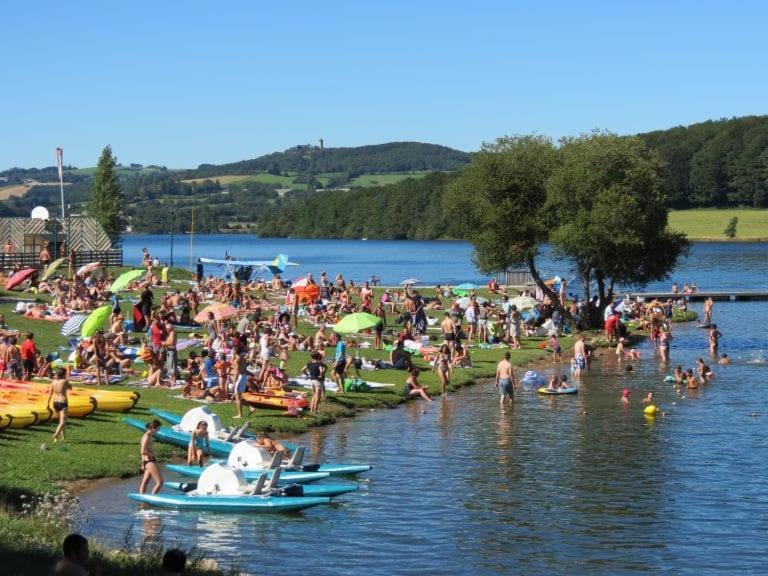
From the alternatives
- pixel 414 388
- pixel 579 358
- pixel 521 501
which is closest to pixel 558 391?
pixel 414 388

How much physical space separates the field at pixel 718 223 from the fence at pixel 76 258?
10966 centimetres

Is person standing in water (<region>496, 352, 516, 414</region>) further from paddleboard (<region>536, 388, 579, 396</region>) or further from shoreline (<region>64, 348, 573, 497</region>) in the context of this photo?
paddleboard (<region>536, 388, 579, 396</region>)

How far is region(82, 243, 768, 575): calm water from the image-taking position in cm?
1809

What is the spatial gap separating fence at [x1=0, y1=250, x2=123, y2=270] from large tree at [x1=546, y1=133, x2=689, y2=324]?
26322 mm

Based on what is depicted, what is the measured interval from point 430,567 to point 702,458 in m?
10.5

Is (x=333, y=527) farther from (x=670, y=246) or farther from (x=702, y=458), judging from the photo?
(x=670, y=246)

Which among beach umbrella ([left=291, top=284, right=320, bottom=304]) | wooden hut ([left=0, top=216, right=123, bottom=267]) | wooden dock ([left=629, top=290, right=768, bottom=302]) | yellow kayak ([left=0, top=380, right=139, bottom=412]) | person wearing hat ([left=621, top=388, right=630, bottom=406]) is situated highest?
wooden hut ([left=0, top=216, right=123, bottom=267])

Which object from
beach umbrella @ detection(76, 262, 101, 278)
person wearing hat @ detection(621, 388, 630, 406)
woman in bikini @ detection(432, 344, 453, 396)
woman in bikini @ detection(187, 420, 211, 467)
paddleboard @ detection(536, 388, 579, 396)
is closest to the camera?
woman in bikini @ detection(187, 420, 211, 467)

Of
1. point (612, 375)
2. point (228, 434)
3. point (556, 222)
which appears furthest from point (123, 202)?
point (228, 434)

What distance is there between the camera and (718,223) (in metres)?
172

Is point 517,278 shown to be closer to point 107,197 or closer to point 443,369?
point 107,197

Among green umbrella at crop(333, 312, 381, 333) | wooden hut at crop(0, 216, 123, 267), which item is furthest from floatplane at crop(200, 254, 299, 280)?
green umbrella at crop(333, 312, 381, 333)

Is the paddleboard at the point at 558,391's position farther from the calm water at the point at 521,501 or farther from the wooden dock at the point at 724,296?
the wooden dock at the point at 724,296

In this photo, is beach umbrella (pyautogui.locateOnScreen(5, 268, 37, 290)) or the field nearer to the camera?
beach umbrella (pyautogui.locateOnScreen(5, 268, 37, 290))
